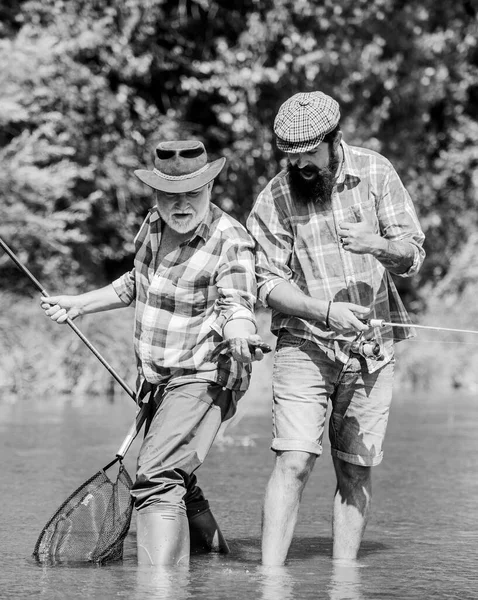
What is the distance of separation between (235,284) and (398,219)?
719mm

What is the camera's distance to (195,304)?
530 centimetres

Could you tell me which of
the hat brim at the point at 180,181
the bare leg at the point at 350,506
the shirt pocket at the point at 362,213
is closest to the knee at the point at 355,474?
the bare leg at the point at 350,506

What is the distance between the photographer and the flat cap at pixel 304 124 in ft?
16.5

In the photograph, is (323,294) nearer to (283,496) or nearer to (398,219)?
(398,219)

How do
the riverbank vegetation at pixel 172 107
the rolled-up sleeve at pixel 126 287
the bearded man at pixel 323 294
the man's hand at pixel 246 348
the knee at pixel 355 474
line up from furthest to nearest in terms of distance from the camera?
the riverbank vegetation at pixel 172 107
the rolled-up sleeve at pixel 126 287
the knee at pixel 355 474
the bearded man at pixel 323 294
the man's hand at pixel 246 348

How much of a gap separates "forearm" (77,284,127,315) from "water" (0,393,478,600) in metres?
1.09

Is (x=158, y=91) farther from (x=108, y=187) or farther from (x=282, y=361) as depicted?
(x=282, y=361)

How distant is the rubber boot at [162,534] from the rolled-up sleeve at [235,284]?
0.77 metres

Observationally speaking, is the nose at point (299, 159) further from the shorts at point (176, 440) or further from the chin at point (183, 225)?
the shorts at point (176, 440)

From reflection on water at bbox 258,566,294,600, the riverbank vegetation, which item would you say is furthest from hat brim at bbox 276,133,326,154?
the riverbank vegetation

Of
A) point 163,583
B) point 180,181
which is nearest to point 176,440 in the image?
point 163,583

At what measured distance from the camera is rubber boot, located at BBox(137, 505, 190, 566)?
5129mm

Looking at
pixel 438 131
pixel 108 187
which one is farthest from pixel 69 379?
pixel 438 131

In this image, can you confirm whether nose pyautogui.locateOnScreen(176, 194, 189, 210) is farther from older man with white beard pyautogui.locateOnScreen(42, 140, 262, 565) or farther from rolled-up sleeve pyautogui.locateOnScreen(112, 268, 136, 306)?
rolled-up sleeve pyautogui.locateOnScreen(112, 268, 136, 306)
